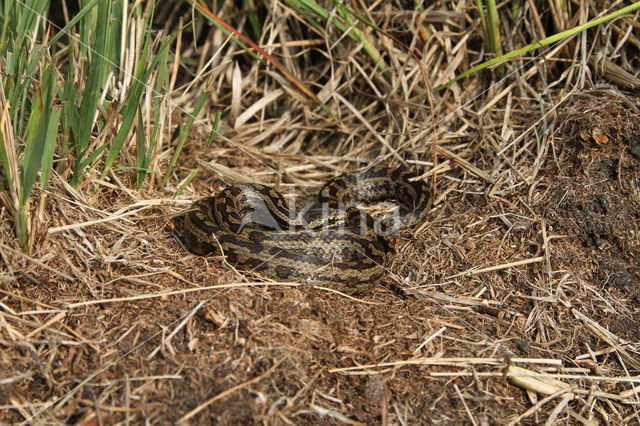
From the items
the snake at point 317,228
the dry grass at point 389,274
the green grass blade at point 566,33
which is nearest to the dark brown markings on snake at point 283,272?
the snake at point 317,228

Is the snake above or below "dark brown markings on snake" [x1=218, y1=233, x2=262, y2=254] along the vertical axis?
below

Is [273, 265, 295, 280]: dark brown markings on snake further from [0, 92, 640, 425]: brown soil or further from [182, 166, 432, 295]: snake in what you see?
[0, 92, 640, 425]: brown soil

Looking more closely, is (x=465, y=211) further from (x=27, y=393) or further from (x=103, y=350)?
(x=27, y=393)

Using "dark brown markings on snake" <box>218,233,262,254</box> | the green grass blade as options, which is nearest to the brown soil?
"dark brown markings on snake" <box>218,233,262,254</box>

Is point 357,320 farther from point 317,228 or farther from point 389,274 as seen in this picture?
point 317,228

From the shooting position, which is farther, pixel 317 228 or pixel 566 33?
pixel 317 228

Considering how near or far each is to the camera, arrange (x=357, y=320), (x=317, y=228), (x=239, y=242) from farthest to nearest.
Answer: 1. (x=317, y=228)
2. (x=239, y=242)
3. (x=357, y=320)

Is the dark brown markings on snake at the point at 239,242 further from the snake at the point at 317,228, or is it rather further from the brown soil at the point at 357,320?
the brown soil at the point at 357,320

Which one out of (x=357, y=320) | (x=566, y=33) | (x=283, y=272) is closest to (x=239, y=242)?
(x=283, y=272)
